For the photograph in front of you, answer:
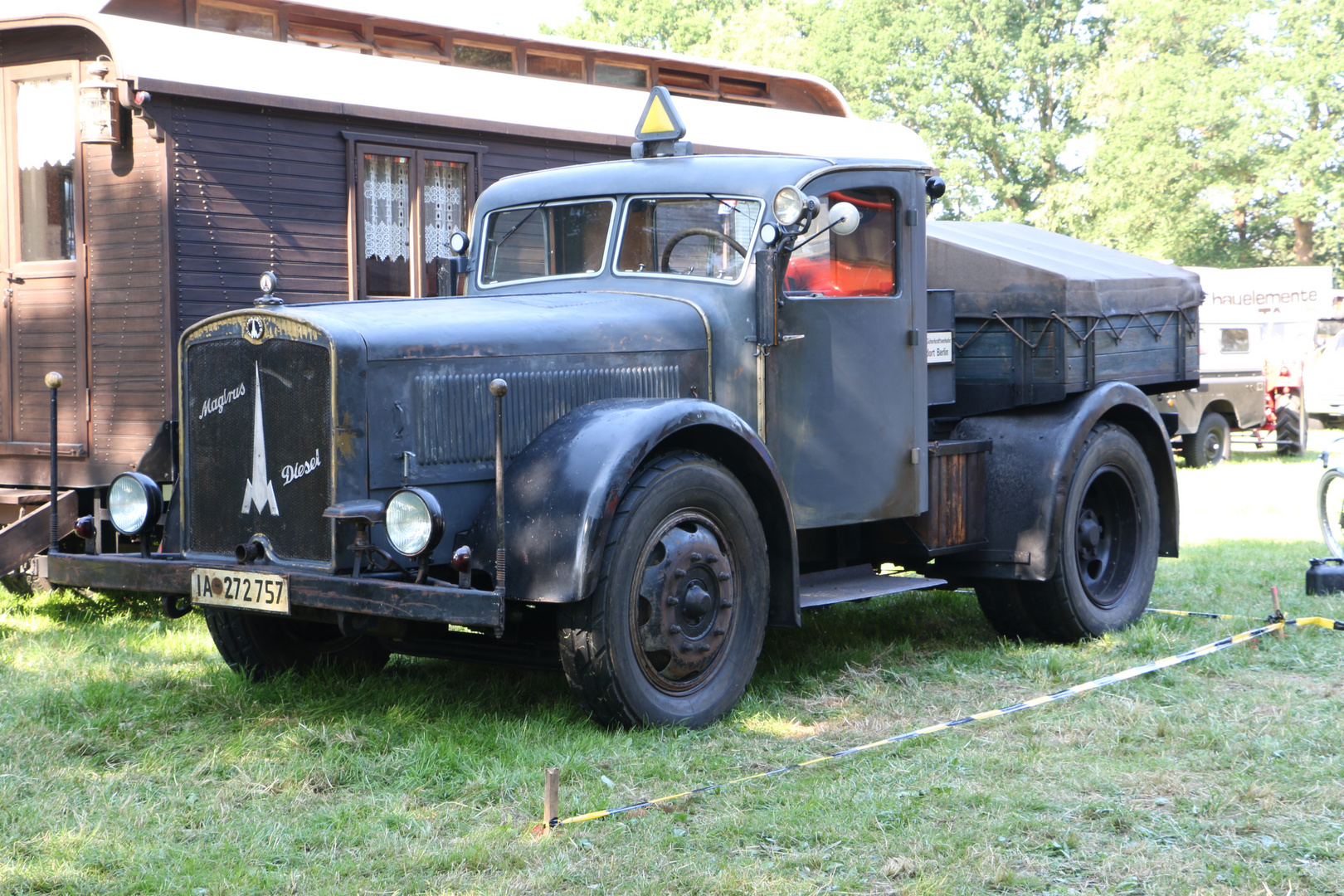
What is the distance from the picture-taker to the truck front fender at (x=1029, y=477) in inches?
260

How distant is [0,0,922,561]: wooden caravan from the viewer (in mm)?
7918

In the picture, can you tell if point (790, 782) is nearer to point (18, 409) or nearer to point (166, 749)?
point (166, 749)

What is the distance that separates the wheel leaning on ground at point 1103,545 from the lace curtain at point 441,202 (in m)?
4.63

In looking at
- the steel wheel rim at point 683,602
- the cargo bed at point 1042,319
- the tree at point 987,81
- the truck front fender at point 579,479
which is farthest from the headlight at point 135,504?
the tree at point 987,81

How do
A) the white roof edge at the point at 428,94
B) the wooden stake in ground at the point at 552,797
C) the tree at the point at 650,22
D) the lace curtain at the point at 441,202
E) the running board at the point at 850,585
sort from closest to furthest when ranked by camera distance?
the wooden stake in ground at the point at 552,797 < the running board at the point at 850,585 < the white roof edge at the point at 428,94 < the lace curtain at the point at 441,202 < the tree at the point at 650,22

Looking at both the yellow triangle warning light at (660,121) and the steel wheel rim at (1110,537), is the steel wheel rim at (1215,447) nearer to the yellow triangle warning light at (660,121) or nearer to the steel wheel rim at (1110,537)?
the steel wheel rim at (1110,537)

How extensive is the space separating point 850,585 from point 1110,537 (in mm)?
1986

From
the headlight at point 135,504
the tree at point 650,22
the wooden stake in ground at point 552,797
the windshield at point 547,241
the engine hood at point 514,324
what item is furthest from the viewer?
the tree at point 650,22

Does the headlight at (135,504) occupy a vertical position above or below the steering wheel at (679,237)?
below

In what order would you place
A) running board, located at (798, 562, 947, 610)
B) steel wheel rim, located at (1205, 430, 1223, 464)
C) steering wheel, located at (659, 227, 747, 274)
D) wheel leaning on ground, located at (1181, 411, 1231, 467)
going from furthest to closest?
1. steel wheel rim, located at (1205, 430, 1223, 464)
2. wheel leaning on ground, located at (1181, 411, 1231, 467)
3. steering wheel, located at (659, 227, 747, 274)
4. running board, located at (798, 562, 947, 610)

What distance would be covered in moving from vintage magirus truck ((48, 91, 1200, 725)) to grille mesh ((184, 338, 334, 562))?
0.01 metres

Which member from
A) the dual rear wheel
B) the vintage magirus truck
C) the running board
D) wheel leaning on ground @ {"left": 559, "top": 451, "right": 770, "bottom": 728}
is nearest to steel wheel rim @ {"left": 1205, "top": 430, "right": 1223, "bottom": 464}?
the vintage magirus truck

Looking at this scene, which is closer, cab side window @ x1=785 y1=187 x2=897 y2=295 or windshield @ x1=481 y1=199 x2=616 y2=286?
cab side window @ x1=785 y1=187 x2=897 y2=295

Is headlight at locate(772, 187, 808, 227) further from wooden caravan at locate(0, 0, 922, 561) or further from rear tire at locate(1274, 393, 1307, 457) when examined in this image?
rear tire at locate(1274, 393, 1307, 457)
